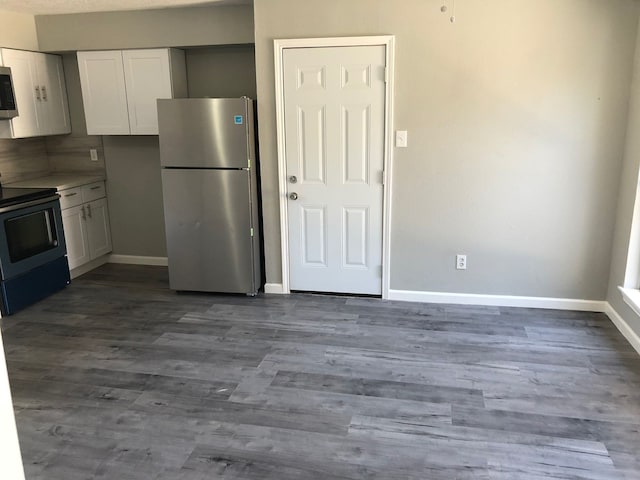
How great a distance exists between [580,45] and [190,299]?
357 cm

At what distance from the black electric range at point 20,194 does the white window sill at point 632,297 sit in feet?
14.8

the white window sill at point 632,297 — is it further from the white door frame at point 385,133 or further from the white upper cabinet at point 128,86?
the white upper cabinet at point 128,86

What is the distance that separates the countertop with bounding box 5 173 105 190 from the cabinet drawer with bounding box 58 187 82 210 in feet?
0.14

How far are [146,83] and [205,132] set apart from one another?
1006 mm

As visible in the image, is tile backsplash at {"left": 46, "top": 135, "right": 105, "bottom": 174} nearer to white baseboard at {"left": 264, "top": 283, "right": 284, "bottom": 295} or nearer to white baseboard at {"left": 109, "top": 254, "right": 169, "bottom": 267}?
white baseboard at {"left": 109, "top": 254, "right": 169, "bottom": 267}

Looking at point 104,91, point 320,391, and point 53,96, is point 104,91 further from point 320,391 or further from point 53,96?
point 320,391

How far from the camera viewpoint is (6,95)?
4.30 metres

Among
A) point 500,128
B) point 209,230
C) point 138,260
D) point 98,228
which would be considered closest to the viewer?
point 500,128

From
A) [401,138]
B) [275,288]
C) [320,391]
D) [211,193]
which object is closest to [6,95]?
[211,193]

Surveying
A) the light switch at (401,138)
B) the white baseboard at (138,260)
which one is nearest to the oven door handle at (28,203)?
the white baseboard at (138,260)

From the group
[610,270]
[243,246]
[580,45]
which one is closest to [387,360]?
[243,246]

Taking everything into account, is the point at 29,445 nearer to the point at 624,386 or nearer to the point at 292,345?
the point at 292,345

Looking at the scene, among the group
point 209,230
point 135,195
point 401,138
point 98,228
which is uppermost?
point 401,138

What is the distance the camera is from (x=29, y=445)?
8.19ft
